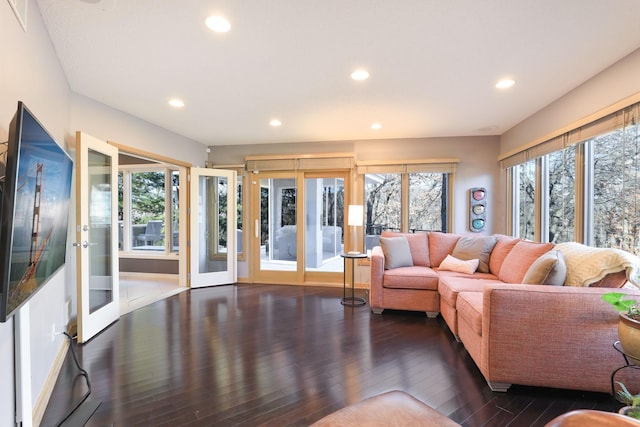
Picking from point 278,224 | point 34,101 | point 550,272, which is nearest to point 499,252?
point 550,272

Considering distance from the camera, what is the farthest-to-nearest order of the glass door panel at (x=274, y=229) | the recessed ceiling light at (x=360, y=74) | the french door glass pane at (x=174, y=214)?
the french door glass pane at (x=174, y=214) → the glass door panel at (x=274, y=229) → the recessed ceiling light at (x=360, y=74)

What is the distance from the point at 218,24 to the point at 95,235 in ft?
8.44

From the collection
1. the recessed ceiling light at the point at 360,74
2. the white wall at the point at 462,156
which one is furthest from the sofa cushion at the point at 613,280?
the white wall at the point at 462,156

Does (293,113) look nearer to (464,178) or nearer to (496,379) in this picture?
(464,178)

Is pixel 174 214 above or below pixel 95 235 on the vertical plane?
above

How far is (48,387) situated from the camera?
77.9 inches

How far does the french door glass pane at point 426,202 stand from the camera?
466 centimetres

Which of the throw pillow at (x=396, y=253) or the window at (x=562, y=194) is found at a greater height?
the window at (x=562, y=194)

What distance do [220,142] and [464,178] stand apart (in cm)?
407

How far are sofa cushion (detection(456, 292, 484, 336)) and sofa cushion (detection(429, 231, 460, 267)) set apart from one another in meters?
1.34

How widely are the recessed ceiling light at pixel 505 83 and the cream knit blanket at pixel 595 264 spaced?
156 cm

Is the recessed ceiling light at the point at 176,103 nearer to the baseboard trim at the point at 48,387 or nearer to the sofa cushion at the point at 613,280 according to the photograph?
the baseboard trim at the point at 48,387

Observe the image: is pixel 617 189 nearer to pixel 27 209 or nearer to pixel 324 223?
pixel 324 223

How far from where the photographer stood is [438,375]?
2.19m
